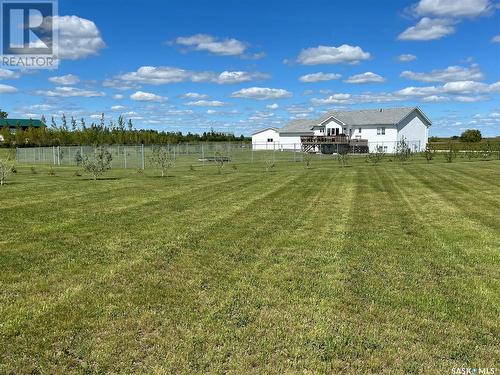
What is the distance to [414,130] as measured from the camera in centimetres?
6316

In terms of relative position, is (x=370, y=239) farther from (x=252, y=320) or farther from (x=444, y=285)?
(x=252, y=320)

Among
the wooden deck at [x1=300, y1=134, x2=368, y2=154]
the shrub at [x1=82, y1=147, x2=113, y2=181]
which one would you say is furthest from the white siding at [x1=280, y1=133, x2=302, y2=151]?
the shrub at [x1=82, y1=147, x2=113, y2=181]

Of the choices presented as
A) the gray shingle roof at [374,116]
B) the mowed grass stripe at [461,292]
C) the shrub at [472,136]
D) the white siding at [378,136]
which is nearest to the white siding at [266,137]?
the gray shingle roof at [374,116]

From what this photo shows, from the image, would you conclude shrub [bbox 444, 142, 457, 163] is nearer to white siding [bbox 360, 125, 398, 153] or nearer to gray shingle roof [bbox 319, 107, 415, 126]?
white siding [bbox 360, 125, 398, 153]

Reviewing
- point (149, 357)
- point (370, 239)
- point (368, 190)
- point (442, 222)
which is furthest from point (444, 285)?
point (368, 190)

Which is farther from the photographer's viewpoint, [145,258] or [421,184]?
[421,184]

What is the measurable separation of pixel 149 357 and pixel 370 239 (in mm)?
5614

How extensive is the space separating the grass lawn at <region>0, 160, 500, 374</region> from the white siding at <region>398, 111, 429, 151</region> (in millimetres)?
53077

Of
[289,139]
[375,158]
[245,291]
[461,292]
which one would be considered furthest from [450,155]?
[289,139]

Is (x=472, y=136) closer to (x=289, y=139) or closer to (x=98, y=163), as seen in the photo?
(x=289, y=139)

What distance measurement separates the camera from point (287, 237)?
337 inches

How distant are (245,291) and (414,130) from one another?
2484 inches

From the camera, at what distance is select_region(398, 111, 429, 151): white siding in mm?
61312

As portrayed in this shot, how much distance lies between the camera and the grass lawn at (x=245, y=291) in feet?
12.9
